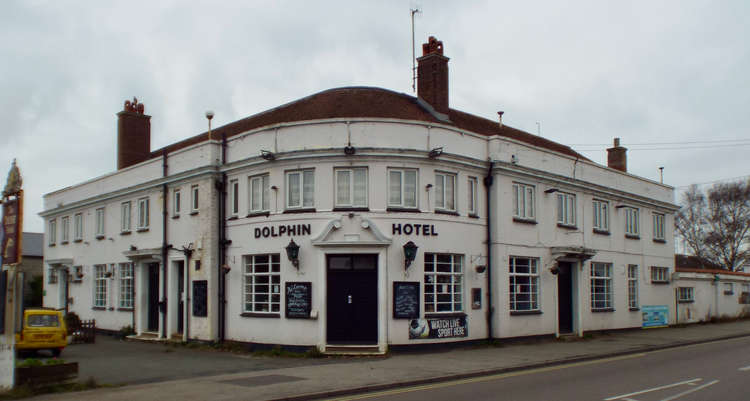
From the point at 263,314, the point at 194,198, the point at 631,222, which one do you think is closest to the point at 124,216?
the point at 194,198

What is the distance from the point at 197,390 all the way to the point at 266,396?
1.64 m

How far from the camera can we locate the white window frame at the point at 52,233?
1366 inches

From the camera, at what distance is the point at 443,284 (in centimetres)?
2066

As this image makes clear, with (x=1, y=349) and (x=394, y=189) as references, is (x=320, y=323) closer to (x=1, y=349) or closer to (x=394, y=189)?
(x=394, y=189)

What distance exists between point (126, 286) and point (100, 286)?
288cm

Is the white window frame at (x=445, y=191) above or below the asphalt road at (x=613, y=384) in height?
above

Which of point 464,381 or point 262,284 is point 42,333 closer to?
point 262,284

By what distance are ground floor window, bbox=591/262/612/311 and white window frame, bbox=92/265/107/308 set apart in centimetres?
2059

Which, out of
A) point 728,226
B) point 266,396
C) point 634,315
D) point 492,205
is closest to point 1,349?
point 266,396

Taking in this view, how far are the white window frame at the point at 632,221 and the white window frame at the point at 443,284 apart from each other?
1138cm

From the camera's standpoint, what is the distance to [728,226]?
60.7m

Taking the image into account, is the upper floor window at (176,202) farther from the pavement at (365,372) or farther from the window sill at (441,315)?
the window sill at (441,315)

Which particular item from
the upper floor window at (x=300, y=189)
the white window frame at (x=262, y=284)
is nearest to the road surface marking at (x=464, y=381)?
the white window frame at (x=262, y=284)

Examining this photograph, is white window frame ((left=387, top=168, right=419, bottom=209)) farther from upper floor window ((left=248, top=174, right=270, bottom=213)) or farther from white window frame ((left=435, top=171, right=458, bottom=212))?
upper floor window ((left=248, top=174, right=270, bottom=213))
